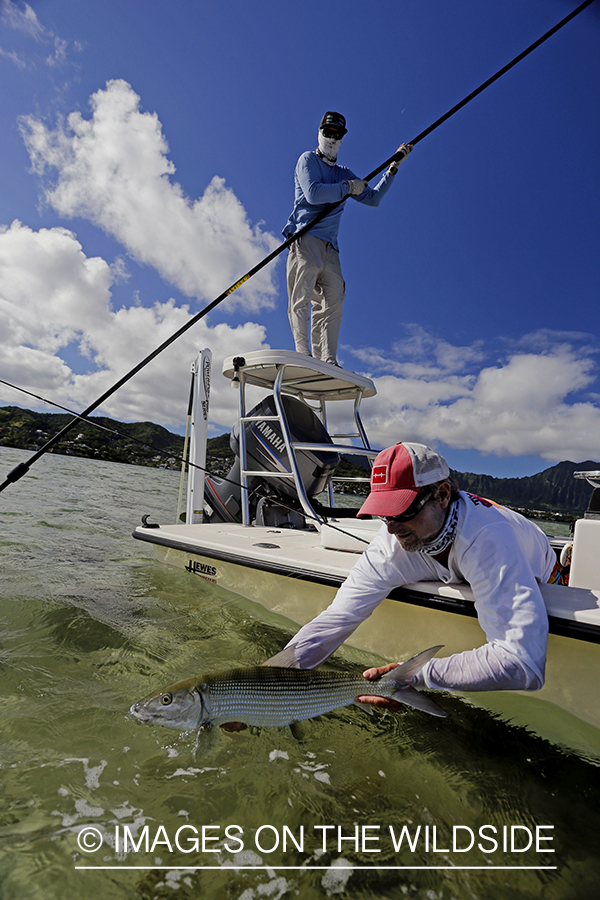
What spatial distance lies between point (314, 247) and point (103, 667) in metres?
5.03

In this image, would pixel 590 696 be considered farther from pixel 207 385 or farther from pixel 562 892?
pixel 207 385

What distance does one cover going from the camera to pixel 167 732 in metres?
2.31

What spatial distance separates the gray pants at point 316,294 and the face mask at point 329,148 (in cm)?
94

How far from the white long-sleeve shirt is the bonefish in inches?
5.6

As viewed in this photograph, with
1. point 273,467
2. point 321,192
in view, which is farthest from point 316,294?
point 273,467

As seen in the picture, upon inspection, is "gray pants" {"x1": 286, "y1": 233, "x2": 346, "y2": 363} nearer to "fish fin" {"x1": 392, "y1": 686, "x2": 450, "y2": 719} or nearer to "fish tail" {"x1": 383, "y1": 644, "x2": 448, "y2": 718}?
"fish tail" {"x1": 383, "y1": 644, "x2": 448, "y2": 718}

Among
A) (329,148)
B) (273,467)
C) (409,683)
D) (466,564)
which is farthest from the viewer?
(273,467)

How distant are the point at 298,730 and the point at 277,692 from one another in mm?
522

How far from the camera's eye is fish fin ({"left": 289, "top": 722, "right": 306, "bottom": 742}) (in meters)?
2.25

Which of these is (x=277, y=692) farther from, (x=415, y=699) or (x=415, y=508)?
(x=415, y=508)

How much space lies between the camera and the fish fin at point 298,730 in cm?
225

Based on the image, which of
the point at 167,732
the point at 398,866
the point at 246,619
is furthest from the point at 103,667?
the point at 398,866

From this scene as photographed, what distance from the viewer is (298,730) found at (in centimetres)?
238

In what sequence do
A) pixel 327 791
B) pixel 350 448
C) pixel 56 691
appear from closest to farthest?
pixel 327 791, pixel 56 691, pixel 350 448
